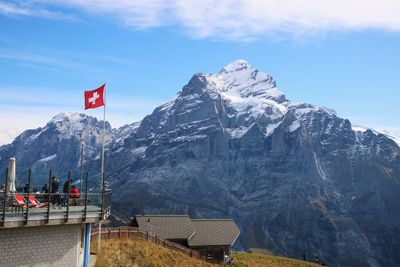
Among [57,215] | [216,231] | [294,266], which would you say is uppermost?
[57,215]

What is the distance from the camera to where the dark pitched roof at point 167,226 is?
6481 cm

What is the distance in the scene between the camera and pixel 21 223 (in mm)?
25828

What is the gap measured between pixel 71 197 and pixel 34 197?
239 cm

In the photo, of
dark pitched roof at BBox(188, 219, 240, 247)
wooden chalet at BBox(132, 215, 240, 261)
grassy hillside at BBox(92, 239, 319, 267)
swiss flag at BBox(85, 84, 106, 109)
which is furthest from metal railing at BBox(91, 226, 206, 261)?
swiss flag at BBox(85, 84, 106, 109)

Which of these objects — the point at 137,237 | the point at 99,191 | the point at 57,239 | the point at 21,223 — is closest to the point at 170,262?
the point at 137,237

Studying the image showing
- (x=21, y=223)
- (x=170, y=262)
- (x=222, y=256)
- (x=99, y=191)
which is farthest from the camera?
(x=222, y=256)

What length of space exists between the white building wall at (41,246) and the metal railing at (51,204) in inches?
34.7

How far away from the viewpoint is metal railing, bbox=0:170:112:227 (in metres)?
26.0

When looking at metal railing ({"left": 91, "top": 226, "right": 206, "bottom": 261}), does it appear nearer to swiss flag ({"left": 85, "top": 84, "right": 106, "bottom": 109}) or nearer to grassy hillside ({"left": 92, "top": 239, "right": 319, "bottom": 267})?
grassy hillside ({"left": 92, "top": 239, "right": 319, "bottom": 267})

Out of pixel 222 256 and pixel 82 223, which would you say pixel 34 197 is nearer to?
pixel 82 223

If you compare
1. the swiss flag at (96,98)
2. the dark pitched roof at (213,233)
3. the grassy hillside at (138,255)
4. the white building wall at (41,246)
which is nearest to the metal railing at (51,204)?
the white building wall at (41,246)

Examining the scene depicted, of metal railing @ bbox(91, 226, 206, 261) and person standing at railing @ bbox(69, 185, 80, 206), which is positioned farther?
metal railing @ bbox(91, 226, 206, 261)

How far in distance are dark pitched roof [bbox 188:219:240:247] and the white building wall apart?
37.1m

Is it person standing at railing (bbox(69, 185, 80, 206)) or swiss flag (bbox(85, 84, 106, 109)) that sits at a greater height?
swiss flag (bbox(85, 84, 106, 109))
